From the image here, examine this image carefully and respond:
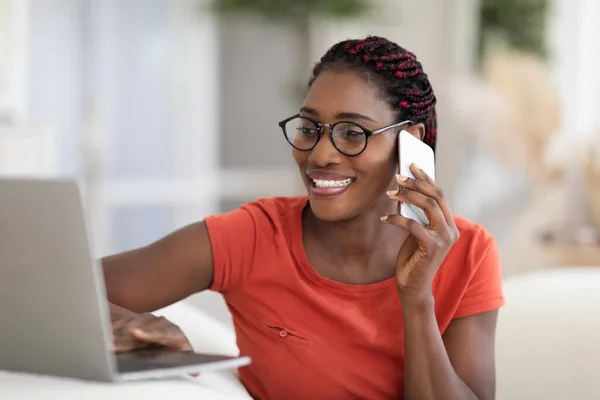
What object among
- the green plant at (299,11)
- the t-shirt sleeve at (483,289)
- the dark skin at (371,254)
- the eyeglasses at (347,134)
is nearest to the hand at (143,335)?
the dark skin at (371,254)

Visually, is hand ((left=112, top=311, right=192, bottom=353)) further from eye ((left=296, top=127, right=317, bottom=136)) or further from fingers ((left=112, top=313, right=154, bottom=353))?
eye ((left=296, top=127, right=317, bottom=136))

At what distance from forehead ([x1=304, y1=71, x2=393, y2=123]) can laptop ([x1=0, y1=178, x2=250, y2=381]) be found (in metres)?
0.55

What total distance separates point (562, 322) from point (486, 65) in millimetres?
3167

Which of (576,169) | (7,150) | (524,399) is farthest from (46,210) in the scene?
(576,169)

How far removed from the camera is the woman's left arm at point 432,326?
4.03ft

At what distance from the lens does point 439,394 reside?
4.28 ft

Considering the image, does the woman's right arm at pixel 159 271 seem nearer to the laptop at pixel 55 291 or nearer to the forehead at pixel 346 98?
the forehead at pixel 346 98

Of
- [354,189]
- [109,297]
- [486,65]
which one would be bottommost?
[109,297]

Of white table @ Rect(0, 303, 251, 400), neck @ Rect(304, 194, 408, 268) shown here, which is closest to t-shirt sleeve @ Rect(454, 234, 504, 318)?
neck @ Rect(304, 194, 408, 268)

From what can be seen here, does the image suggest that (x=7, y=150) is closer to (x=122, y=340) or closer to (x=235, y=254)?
(x=235, y=254)

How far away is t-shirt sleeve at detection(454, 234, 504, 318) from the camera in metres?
1.40

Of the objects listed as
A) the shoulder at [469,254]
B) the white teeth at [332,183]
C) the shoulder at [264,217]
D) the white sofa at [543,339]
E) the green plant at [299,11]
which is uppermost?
the green plant at [299,11]

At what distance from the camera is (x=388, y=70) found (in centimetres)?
140

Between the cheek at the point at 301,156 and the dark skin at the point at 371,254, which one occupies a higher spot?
the cheek at the point at 301,156
